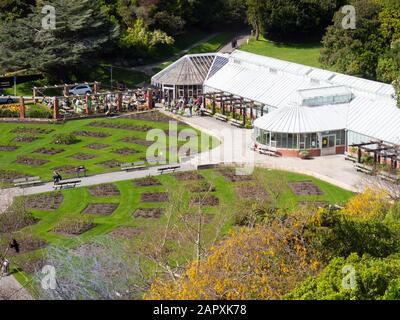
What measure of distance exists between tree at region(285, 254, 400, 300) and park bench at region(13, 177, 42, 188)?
27694 millimetres

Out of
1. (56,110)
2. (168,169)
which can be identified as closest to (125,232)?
(168,169)

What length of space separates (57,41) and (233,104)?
63.1ft

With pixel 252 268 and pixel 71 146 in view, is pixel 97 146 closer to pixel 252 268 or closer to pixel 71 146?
pixel 71 146

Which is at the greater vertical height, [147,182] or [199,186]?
[199,186]

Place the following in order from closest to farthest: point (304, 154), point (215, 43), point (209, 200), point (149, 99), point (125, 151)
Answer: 1. point (209, 200)
2. point (304, 154)
3. point (125, 151)
4. point (149, 99)
5. point (215, 43)

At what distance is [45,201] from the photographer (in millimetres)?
43250

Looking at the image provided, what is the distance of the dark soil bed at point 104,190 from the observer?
146 ft

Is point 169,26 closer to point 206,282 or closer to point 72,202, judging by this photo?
point 72,202

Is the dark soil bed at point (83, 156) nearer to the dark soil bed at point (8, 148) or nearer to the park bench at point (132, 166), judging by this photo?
the park bench at point (132, 166)

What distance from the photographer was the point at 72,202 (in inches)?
1693

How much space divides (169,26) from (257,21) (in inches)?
414

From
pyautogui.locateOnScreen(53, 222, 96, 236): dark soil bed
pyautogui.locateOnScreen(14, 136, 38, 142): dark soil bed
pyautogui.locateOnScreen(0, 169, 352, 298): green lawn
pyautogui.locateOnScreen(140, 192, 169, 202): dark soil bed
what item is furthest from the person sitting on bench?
pyautogui.locateOnScreen(14, 136, 38, 142): dark soil bed

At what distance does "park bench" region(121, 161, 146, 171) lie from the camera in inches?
1934
